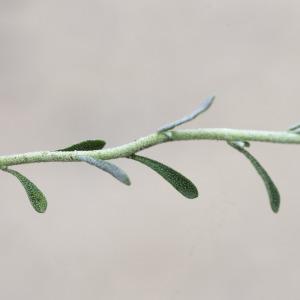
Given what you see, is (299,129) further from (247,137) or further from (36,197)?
(36,197)

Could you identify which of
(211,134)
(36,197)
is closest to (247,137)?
(211,134)

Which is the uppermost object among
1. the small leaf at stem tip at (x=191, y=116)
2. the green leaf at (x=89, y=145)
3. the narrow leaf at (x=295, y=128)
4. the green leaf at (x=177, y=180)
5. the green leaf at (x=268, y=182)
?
the green leaf at (x=89, y=145)

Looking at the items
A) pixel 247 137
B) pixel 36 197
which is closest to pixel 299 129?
pixel 247 137

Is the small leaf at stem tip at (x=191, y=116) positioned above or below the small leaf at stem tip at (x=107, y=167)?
above

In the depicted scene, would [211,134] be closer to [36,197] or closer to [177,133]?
[177,133]

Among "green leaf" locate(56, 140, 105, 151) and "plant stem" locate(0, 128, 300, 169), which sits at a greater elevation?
"green leaf" locate(56, 140, 105, 151)

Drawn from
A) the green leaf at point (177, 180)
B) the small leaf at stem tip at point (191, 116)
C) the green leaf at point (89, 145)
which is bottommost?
the green leaf at point (177, 180)
